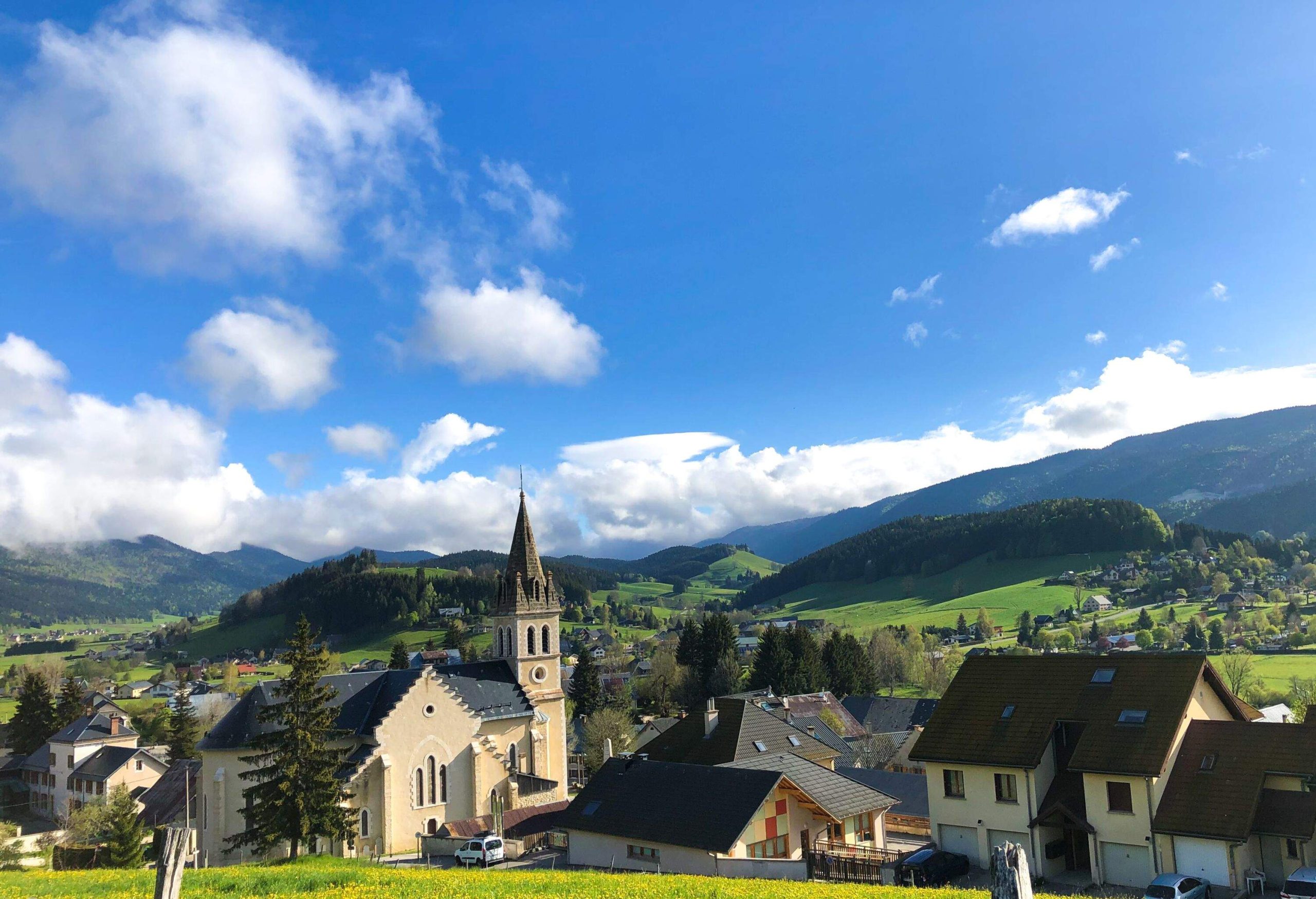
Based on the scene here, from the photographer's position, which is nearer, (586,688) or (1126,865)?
(1126,865)

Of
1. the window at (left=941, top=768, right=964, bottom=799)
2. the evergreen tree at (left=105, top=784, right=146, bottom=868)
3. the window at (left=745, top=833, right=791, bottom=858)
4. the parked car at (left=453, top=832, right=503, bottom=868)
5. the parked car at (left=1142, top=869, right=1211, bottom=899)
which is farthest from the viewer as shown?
the evergreen tree at (left=105, top=784, right=146, bottom=868)

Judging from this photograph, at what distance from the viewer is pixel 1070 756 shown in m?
32.7

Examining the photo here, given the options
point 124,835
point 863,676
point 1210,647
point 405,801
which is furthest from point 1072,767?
point 1210,647

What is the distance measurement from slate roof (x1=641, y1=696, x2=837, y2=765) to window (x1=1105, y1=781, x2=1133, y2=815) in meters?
20.6

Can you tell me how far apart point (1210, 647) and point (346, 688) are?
12581 centimetres

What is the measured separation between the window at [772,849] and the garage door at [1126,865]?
1184cm

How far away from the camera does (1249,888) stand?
27375 mm

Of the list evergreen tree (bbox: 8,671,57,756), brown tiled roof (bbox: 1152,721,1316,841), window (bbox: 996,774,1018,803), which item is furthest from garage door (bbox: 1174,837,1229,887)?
evergreen tree (bbox: 8,671,57,756)

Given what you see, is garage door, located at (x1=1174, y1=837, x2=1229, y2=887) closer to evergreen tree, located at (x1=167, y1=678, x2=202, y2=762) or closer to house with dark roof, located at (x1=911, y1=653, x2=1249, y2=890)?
house with dark roof, located at (x1=911, y1=653, x2=1249, y2=890)

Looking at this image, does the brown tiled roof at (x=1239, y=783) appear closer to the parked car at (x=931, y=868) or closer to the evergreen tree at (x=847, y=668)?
the parked car at (x=931, y=868)

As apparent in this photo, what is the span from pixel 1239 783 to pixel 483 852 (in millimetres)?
31865

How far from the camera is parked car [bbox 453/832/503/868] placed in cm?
3888

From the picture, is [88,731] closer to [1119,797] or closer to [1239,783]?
[1119,797]

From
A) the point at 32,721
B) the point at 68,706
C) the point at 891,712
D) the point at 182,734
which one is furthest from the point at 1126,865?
the point at 32,721
